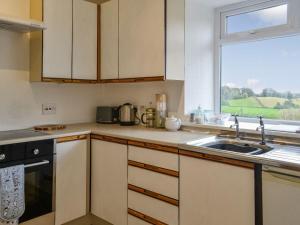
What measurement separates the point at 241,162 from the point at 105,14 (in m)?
2.00

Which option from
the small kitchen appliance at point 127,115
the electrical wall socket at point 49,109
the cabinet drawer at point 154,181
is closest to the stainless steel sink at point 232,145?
the cabinet drawer at point 154,181

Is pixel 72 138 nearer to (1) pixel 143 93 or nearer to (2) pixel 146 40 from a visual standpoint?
(1) pixel 143 93

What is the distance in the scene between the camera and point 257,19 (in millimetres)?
2369

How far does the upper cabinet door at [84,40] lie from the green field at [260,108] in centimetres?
142

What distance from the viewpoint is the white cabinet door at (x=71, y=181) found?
87.1 inches

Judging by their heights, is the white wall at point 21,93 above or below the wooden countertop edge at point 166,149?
above

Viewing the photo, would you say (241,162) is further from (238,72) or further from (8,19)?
(8,19)

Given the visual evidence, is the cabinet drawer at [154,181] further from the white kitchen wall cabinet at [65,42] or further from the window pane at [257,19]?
the window pane at [257,19]

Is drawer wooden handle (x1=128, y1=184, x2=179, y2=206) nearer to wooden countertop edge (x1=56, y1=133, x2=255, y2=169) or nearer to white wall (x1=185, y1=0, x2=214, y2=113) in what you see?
wooden countertop edge (x1=56, y1=133, x2=255, y2=169)

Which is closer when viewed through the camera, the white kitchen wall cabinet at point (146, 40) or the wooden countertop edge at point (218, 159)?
the wooden countertop edge at point (218, 159)

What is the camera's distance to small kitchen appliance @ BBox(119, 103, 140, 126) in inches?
109

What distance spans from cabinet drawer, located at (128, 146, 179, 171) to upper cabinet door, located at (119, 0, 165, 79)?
0.66 m

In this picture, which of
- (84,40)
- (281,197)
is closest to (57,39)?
(84,40)

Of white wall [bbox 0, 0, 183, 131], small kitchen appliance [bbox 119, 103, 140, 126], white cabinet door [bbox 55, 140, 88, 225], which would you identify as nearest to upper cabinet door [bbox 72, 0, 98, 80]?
white wall [bbox 0, 0, 183, 131]
